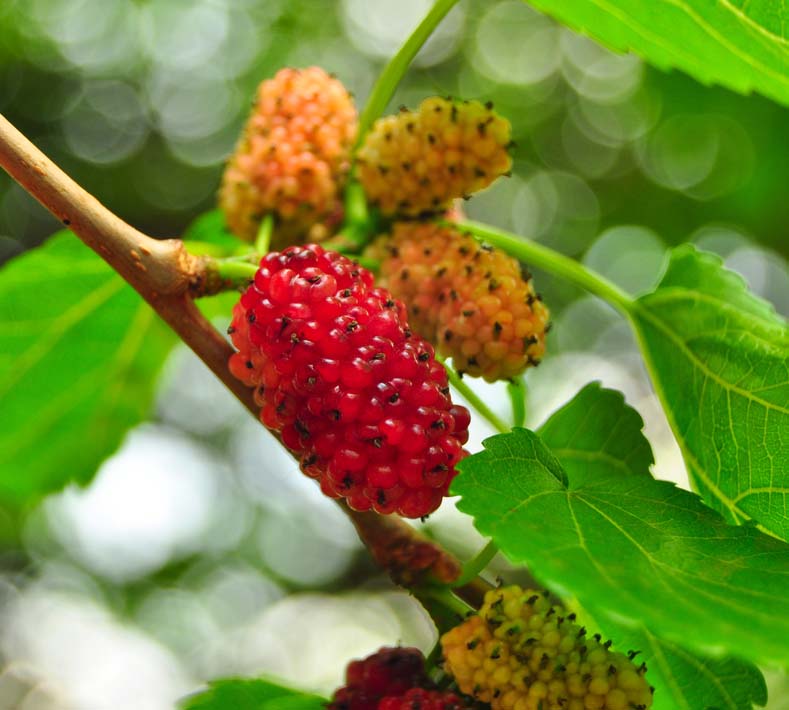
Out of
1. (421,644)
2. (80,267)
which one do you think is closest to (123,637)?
(421,644)

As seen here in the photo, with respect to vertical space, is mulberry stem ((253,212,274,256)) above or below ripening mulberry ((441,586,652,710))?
above

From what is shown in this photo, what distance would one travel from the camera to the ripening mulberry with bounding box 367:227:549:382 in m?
0.70

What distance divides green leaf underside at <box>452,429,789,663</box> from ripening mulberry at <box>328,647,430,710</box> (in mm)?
Result: 193

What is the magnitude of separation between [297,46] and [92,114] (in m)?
0.67

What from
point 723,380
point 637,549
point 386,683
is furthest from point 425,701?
point 723,380

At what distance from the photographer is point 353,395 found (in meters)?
0.57

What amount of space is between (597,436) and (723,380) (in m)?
0.10

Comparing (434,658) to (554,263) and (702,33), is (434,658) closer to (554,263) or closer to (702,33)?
(554,263)

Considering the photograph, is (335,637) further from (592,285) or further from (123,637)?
(592,285)

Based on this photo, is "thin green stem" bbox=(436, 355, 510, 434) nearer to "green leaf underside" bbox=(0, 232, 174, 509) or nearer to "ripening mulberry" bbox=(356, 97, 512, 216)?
"ripening mulberry" bbox=(356, 97, 512, 216)

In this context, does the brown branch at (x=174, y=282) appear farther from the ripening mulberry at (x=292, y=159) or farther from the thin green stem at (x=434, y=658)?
the ripening mulberry at (x=292, y=159)

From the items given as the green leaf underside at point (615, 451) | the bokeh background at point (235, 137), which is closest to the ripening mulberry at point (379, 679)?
the green leaf underside at point (615, 451)

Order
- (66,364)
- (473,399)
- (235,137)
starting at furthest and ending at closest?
1. (235,137)
2. (66,364)
3. (473,399)

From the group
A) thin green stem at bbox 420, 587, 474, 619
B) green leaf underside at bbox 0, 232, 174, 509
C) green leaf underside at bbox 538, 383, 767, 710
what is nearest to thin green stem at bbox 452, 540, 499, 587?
thin green stem at bbox 420, 587, 474, 619
